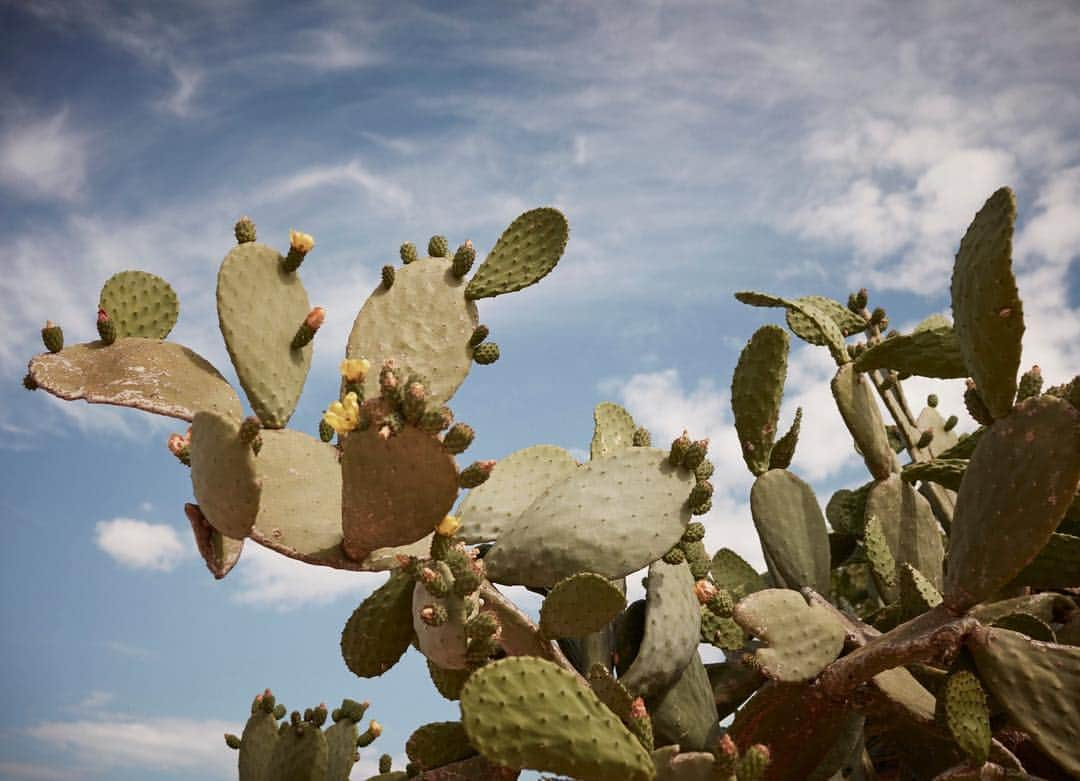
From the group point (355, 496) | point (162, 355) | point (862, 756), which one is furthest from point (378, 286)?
point (862, 756)

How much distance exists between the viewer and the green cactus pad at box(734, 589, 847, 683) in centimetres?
220

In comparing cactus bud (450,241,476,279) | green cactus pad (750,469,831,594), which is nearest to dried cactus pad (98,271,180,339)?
cactus bud (450,241,476,279)

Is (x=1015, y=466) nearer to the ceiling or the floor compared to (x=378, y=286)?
nearer to the floor

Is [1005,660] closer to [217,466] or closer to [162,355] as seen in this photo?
[217,466]

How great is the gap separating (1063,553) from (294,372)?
6.48ft

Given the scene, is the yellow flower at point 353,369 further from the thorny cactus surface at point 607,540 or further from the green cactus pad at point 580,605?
the green cactus pad at point 580,605

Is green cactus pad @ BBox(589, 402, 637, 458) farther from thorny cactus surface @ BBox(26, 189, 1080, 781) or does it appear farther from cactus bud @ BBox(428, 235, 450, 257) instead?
cactus bud @ BBox(428, 235, 450, 257)

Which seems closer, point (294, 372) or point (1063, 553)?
point (294, 372)

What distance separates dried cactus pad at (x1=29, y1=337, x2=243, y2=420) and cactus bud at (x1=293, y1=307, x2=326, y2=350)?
0.19 m

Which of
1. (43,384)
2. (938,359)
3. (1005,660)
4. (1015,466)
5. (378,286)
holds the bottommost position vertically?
(1005,660)

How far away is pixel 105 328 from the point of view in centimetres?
243

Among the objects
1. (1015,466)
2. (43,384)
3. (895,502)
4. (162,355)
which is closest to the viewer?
(1015,466)

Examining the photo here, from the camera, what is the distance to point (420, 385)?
185cm

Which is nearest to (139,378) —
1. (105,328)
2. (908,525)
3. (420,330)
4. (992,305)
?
(105,328)
